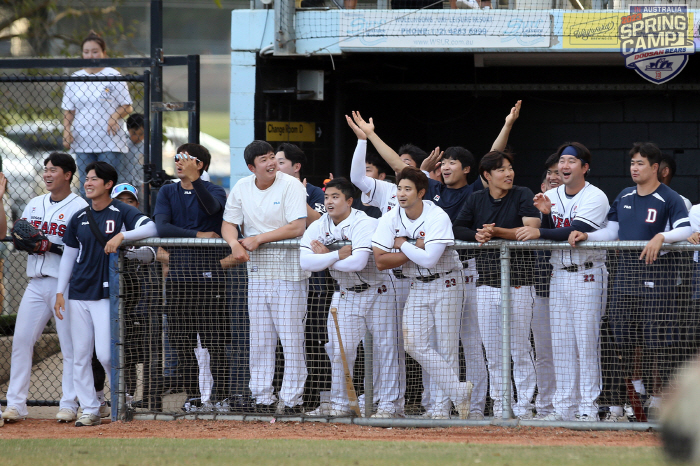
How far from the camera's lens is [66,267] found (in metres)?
6.46

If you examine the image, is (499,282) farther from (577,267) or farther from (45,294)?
(45,294)

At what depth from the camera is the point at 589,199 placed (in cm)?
618

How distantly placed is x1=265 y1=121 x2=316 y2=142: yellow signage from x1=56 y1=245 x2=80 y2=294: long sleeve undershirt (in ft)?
11.8

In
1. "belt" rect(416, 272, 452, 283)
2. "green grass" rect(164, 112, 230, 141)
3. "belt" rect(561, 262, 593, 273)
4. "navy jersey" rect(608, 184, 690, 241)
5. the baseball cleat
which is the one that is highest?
"green grass" rect(164, 112, 230, 141)

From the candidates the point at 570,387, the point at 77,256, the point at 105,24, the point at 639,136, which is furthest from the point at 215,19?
the point at 570,387

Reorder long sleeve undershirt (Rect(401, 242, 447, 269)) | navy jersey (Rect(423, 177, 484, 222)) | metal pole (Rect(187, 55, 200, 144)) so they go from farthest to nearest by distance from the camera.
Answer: metal pole (Rect(187, 55, 200, 144)), navy jersey (Rect(423, 177, 484, 222)), long sleeve undershirt (Rect(401, 242, 447, 269))

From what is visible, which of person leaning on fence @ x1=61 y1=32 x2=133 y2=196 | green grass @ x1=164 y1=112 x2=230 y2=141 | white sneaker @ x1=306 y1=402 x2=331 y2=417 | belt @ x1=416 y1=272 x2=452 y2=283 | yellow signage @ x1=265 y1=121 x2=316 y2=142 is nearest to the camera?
belt @ x1=416 y1=272 x2=452 y2=283

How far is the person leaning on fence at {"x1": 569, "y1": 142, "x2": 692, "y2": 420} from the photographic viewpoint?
18.9 ft

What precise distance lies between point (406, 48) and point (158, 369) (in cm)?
457

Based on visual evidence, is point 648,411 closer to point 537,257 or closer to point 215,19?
point 537,257

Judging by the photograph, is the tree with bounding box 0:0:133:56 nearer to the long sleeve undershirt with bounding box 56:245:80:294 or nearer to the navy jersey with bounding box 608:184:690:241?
the long sleeve undershirt with bounding box 56:245:80:294

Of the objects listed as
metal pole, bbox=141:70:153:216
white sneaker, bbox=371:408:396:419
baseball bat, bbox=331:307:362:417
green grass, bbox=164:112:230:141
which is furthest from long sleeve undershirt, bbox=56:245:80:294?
green grass, bbox=164:112:230:141

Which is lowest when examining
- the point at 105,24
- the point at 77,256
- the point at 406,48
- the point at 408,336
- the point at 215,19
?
the point at 408,336

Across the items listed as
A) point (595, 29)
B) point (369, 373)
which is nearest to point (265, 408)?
point (369, 373)
